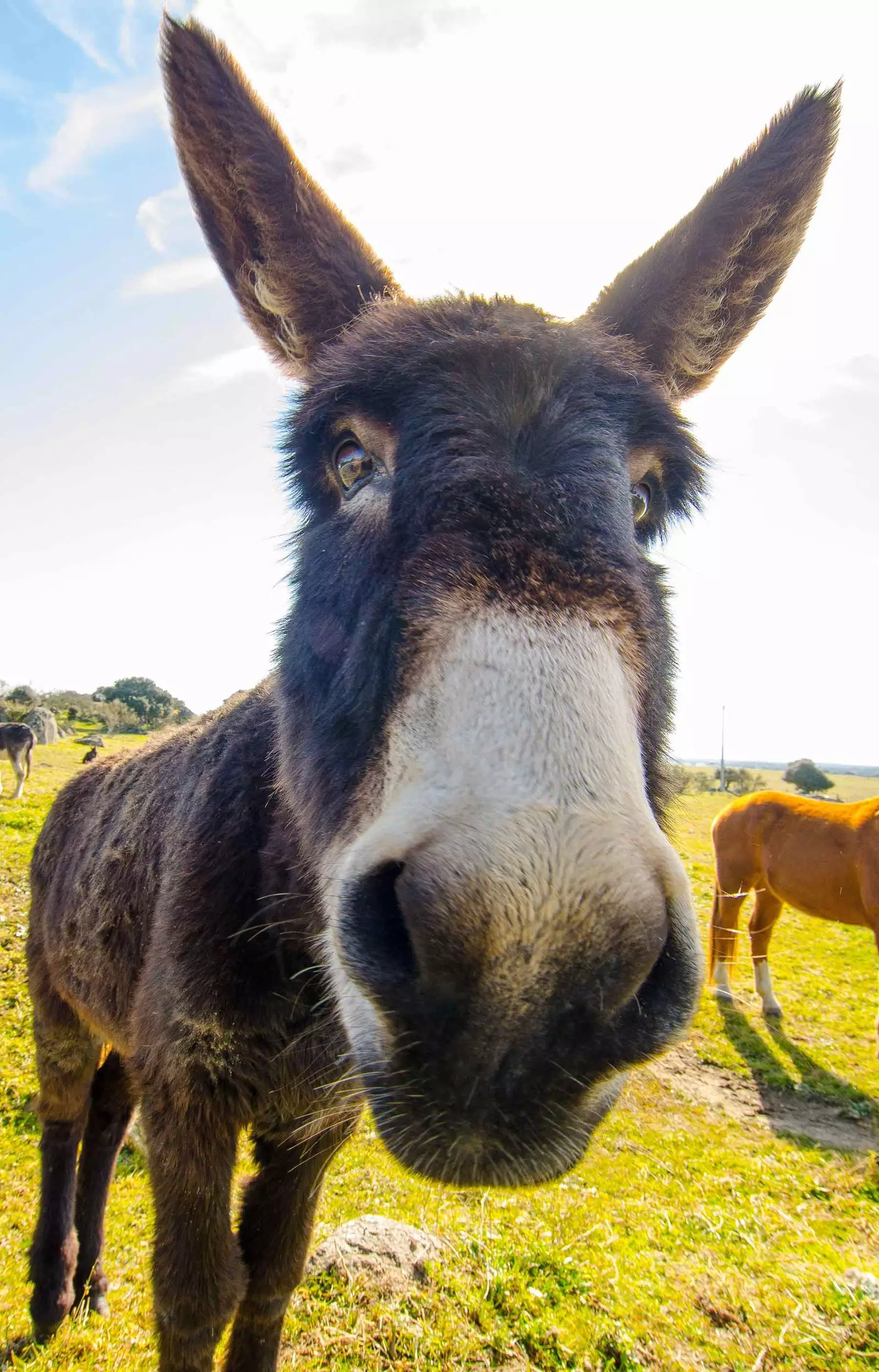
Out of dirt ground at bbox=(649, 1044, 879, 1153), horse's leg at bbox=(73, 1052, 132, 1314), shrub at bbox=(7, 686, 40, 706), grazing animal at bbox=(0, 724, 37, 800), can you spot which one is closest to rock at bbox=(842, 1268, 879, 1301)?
dirt ground at bbox=(649, 1044, 879, 1153)

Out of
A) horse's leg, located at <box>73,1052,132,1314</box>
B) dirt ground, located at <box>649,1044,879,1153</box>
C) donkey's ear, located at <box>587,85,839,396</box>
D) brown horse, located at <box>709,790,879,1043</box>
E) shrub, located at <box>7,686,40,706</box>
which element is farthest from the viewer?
shrub, located at <box>7,686,40,706</box>

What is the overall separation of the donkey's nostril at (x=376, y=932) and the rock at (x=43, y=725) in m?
36.1

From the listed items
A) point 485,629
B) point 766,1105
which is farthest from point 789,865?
point 485,629

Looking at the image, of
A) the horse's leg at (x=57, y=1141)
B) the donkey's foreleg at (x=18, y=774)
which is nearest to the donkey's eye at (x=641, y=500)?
the horse's leg at (x=57, y=1141)

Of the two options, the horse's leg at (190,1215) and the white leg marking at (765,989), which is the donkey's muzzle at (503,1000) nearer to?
the horse's leg at (190,1215)

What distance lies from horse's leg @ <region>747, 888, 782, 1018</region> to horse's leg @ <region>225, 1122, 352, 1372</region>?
28.1ft

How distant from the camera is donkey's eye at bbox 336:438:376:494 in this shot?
217cm

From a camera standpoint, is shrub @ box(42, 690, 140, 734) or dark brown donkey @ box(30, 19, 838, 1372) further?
shrub @ box(42, 690, 140, 734)

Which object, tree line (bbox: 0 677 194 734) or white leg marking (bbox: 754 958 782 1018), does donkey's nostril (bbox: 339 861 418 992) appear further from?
tree line (bbox: 0 677 194 734)

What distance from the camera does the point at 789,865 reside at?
9.37 m

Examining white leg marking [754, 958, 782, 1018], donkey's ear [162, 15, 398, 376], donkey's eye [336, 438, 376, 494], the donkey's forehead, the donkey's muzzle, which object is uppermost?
donkey's ear [162, 15, 398, 376]

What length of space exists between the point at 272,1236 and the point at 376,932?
2.50 meters

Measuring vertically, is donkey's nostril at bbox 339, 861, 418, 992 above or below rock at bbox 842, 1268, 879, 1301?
above

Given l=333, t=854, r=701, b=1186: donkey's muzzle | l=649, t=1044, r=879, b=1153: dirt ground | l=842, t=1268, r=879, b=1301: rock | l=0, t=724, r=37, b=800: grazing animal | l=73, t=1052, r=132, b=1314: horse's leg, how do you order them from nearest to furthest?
l=333, t=854, r=701, b=1186: donkey's muzzle, l=73, t=1052, r=132, b=1314: horse's leg, l=842, t=1268, r=879, b=1301: rock, l=649, t=1044, r=879, b=1153: dirt ground, l=0, t=724, r=37, b=800: grazing animal
